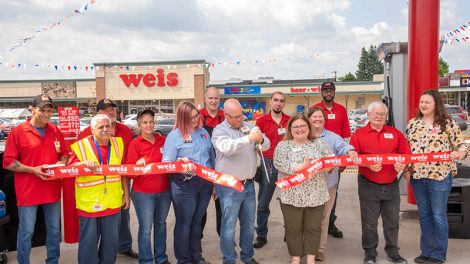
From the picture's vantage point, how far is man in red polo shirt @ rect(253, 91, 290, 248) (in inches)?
200

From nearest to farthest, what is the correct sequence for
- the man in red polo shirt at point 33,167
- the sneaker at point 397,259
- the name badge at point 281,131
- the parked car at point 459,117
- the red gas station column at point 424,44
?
the man in red polo shirt at point 33,167
the sneaker at point 397,259
the name badge at point 281,131
the red gas station column at point 424,44
the parked car at point 459,117

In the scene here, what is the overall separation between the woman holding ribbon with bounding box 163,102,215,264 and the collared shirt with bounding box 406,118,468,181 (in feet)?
7.14

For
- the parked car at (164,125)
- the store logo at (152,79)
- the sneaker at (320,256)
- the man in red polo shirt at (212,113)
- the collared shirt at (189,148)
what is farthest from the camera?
the store logo at (152,79)

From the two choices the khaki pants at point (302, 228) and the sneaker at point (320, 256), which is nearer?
the khaki pants at point (302, 228)

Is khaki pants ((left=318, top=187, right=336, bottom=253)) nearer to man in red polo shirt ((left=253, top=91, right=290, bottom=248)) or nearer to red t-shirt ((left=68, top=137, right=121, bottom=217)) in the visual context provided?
man in red polo shirt ((left=253, top=91, right=290, bottom=248))

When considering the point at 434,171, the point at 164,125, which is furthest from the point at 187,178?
the point at 164,125

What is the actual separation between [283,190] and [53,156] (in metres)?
2.35

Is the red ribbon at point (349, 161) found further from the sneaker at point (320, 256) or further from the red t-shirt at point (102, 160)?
the red t-shirt at point (102, 160)

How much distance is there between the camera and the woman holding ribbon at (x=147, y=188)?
416 centimetres

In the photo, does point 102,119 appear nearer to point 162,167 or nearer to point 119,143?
point 119,143

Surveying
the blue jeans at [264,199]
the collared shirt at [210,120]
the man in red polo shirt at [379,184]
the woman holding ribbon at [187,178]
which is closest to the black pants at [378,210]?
the man in red polo shirt at [379,184]

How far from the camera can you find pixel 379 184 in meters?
4.24

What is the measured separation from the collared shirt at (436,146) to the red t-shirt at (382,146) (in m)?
0.18

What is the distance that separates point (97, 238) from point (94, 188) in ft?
1.65
